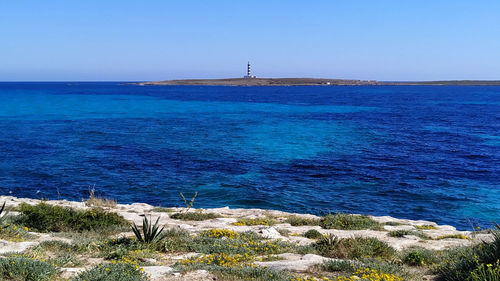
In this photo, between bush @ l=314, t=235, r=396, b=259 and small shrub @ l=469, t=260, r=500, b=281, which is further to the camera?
bush @ l=314, t=235, r=396, b=259

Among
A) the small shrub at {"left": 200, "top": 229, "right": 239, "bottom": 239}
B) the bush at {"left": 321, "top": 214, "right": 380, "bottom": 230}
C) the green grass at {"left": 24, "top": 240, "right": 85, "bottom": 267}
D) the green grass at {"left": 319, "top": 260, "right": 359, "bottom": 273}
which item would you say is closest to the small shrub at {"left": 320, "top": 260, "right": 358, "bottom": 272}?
the green grass at {"left": 319, "top": 260, "right": 359, "bottom": 273}

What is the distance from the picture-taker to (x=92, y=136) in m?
41.7

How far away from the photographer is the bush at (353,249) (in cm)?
970

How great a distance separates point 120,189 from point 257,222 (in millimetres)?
11927

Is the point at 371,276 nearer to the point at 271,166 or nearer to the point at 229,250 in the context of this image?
the point at 229,250

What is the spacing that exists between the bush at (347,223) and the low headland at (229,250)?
0.03 metres

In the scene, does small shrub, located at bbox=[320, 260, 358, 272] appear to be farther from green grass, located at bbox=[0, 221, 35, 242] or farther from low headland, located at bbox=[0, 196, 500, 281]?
green grass, located at bbox=[0, 221, 35, 242]

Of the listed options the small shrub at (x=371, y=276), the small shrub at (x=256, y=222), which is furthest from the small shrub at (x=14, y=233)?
the small shrub at (x=371, y=276)

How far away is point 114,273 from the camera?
7387 mm

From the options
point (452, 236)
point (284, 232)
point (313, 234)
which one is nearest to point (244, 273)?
point (313, 234)

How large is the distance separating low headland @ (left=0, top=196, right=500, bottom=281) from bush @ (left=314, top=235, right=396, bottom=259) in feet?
0.08

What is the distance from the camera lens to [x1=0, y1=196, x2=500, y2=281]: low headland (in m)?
7.81

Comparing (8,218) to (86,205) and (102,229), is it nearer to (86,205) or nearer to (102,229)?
(102,229)

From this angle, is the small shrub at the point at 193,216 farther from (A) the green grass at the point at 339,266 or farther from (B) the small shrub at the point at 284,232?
(A) the green grass at the point at 339,266
